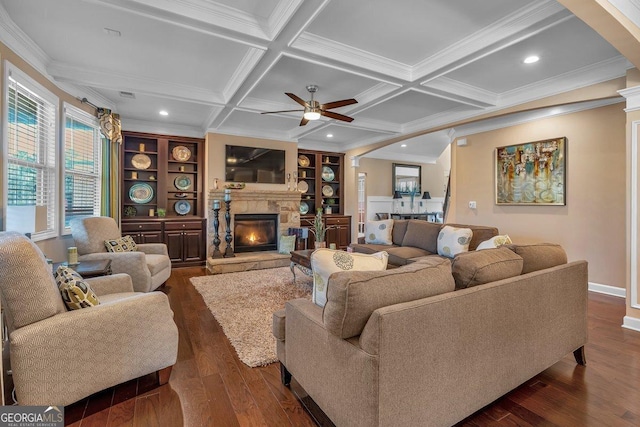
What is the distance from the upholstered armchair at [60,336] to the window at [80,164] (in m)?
2.65

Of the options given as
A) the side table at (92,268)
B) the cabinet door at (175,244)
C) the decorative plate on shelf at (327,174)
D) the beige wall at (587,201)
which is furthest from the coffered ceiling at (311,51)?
the decorative plate on shelf at (327,174)

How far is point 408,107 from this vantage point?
15.3ft

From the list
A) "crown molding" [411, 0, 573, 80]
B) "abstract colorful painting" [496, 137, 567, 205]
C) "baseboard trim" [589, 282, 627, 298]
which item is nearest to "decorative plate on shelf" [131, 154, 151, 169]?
"crown molding" [411, 0, 573, 80]

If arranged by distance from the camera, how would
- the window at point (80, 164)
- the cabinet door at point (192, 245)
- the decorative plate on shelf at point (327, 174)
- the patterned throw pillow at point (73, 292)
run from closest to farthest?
the patterned throw pillow at point (73, 292), the window at point (80, 164), the cabinet door at point (192, 245), the decorative plate on shelf at point (327, 174)

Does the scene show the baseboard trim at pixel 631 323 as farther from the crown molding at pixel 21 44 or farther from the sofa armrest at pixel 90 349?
the crown molding at pixel 21 44

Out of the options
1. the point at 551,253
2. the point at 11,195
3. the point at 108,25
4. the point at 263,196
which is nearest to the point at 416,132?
the point at 263,196

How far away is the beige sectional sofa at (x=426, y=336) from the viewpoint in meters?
1.28

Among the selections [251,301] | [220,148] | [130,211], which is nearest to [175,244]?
[130,211]

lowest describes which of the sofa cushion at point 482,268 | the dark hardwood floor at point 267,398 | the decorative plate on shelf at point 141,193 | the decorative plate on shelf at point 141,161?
the dark hardwood floor at point 267,398

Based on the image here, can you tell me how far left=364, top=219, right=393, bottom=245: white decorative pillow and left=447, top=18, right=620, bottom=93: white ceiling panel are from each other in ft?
7.67

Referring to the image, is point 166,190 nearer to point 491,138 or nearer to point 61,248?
point 61,248

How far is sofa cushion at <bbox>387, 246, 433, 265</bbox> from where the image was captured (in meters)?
4.19

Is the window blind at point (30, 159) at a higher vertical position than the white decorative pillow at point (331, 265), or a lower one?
higher

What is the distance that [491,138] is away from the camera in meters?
5.06
